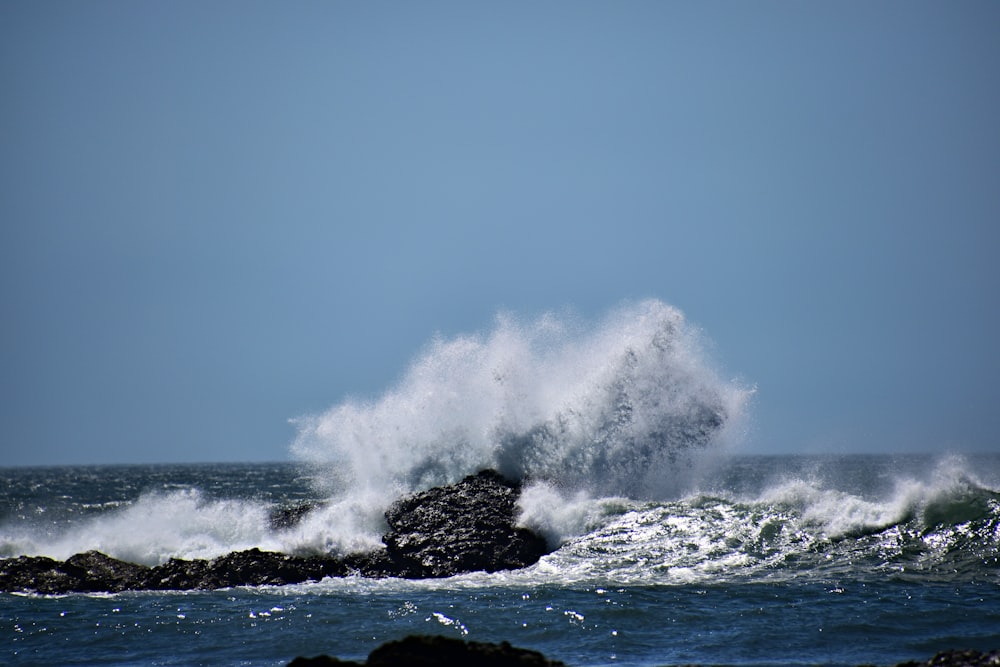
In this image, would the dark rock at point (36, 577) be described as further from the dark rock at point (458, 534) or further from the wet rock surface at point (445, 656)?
the wet rock surface at point (445, 656)

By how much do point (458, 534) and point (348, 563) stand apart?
2397mm

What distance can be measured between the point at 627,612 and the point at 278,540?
419 inches

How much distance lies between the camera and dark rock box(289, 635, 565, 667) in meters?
8.58

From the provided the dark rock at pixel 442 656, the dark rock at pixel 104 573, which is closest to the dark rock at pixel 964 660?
the dark rock at pixel 442 656

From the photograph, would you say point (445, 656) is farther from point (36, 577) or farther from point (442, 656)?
point (36, 577)

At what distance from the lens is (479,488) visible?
21.7 m

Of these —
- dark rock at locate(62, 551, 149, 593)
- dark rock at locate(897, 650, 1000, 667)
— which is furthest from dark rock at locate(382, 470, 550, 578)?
dark rock at locate(897, 650, 1000, 667)

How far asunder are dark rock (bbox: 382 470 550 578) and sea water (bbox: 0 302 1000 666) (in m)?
0.54

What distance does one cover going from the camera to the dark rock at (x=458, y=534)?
1844cm

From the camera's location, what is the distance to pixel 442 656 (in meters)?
8.66

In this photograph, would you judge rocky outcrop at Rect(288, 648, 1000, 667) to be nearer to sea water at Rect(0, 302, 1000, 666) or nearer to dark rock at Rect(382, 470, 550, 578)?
sea water at Rect(0, 302, 1000, 666)

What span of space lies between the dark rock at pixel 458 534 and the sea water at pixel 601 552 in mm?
544

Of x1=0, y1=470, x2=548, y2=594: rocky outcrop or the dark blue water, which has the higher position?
x1=0, y1=470, x2=548, y2=594: rocky outcrop

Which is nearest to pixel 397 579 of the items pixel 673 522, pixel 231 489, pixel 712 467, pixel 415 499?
pixel 415 499
